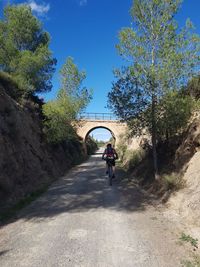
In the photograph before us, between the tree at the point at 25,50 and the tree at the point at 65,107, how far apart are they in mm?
2587

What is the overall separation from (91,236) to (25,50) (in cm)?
2500

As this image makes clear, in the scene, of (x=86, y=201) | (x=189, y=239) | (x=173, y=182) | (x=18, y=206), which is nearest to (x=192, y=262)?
(x=189, y=239)

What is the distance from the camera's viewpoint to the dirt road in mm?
6441

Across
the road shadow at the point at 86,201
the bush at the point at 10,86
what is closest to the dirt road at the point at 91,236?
the road shadow at the point at 86,201

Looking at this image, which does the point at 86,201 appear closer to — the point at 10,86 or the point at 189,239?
the point at 189,239

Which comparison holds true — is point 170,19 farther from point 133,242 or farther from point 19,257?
point 19,257

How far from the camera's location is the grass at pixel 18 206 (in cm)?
1047

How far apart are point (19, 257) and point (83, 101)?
103ft

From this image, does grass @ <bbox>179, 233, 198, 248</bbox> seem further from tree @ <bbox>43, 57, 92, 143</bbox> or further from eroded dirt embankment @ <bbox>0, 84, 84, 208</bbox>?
tree @ <bbox>43, 57, 92, 143</bbox>

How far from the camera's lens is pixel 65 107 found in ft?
106

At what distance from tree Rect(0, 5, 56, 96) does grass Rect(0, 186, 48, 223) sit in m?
15.5

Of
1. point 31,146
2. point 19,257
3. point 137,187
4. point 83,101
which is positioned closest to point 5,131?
point 31,146

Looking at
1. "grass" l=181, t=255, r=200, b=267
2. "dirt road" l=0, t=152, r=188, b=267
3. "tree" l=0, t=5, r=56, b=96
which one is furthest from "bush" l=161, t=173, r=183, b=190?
"tree" l=0, t=5, r=56, b=96

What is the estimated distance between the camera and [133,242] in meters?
7.48
